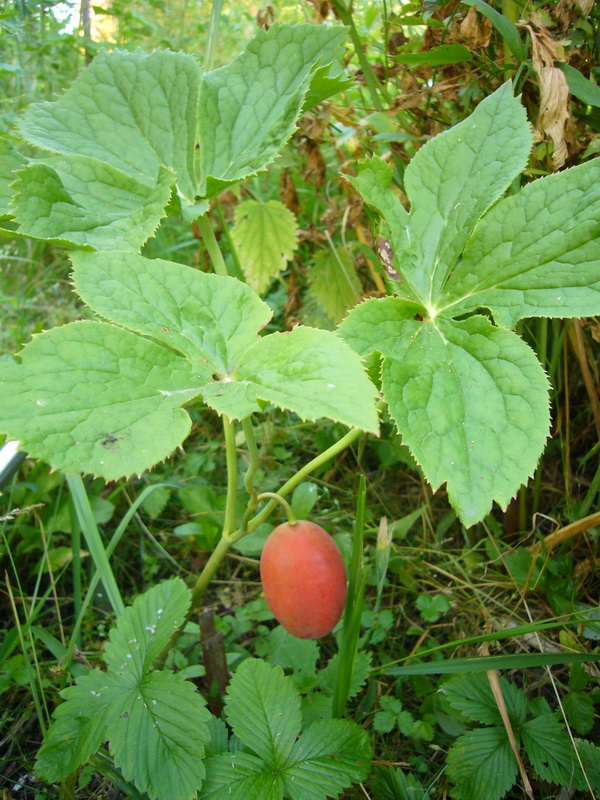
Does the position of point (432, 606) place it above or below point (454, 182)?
below

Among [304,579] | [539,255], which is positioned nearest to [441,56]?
[539,255]

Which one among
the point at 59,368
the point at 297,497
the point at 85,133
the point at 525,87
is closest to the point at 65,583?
the point at 297,497

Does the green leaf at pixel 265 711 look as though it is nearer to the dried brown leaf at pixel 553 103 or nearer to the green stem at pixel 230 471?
the green stem at pixel 230 471

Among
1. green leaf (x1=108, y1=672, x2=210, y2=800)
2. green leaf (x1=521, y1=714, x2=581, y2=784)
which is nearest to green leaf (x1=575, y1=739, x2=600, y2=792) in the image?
green leaf (x1=521, y1=714, x2=581, y2=784)

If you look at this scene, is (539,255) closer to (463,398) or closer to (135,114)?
(463,398)

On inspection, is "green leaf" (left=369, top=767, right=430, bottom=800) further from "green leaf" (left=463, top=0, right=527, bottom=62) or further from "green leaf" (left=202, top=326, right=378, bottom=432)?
"green leaf" (left=463, top=0, right=527, bottom=62)

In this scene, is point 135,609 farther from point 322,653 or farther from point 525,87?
point 525,87
